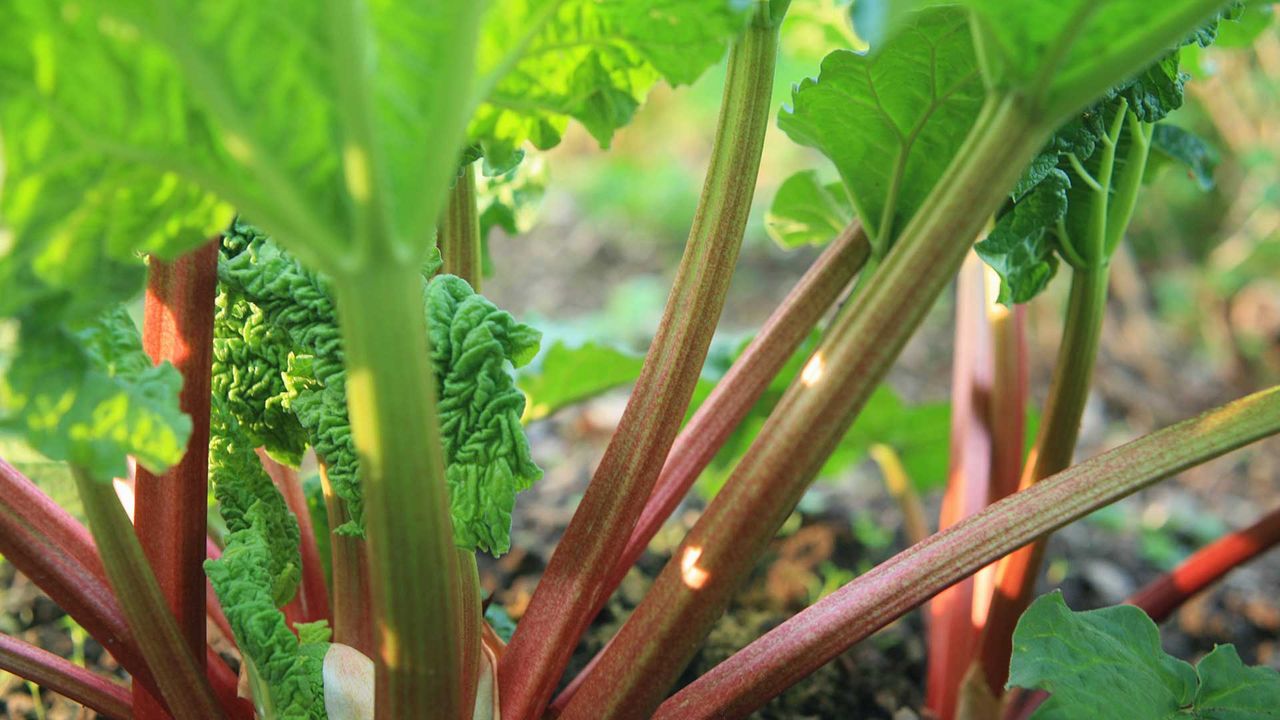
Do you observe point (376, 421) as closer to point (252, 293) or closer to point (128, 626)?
point (252, 293)

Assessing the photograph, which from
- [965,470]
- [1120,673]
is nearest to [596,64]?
[1120,673]

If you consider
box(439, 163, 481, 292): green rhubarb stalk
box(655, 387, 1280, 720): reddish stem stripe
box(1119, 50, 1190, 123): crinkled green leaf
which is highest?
box(1119, 50, 1190, 123): crinkled green leaf

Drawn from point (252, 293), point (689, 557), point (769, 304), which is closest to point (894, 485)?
point (689, 557)

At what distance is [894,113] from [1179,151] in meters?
0.59

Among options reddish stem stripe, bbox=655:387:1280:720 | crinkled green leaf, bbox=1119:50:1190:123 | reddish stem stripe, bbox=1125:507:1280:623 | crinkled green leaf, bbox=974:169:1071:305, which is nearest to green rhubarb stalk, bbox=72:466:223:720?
reddish stem stripe, bbox=655:387:1280:720

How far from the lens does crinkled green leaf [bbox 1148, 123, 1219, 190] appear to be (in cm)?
150

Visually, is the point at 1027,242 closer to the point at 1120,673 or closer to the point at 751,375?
the point at 751,375

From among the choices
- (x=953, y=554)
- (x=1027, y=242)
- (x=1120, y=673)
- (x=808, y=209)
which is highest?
(x=808, y=209)

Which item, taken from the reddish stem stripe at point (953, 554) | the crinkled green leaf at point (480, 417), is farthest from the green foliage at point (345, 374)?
the reddish stem stripe at point (953, 554)

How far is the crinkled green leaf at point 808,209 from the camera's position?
148 cm

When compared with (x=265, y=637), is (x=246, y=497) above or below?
above

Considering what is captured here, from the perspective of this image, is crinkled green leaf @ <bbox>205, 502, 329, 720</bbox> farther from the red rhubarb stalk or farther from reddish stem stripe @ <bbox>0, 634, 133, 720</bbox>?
the red rhubarb stalk

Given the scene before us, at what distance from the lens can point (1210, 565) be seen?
1.47 metres

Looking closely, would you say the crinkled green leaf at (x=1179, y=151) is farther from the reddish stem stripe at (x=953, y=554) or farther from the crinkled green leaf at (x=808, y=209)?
the reddish stem stripe at (x=953, y=554)
